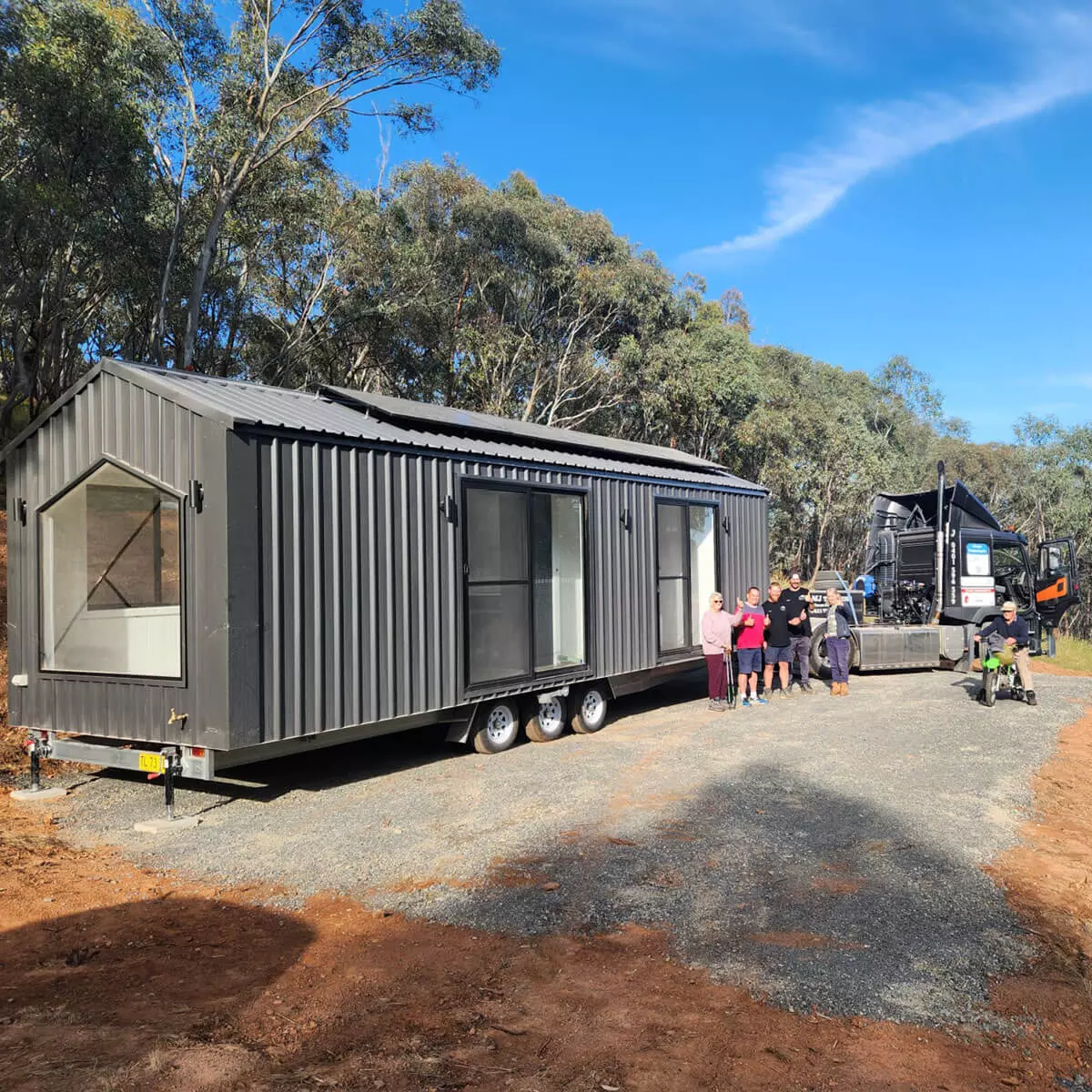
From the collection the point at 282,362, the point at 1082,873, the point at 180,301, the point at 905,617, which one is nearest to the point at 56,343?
the point at 180,301

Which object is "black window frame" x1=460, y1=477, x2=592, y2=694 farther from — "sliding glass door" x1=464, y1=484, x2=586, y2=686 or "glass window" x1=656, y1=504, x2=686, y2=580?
"glass window" x1=656, y1=504, x2=686, y2=580

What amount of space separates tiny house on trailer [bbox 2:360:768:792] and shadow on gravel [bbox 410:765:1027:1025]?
224cm

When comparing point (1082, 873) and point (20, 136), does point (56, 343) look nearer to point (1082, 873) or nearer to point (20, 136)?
point (20, 136)

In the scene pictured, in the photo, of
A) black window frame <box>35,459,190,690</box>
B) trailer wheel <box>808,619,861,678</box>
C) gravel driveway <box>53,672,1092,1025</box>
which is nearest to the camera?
gravel driveway <box>53,672,1092,1025</box>

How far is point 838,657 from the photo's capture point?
12.6 metres

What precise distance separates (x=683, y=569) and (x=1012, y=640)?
440cm

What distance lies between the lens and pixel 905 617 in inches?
618

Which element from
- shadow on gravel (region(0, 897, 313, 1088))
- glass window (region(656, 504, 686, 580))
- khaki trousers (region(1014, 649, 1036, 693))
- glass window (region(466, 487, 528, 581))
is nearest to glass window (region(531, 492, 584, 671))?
glass window (region(466, 487, 528, 581))

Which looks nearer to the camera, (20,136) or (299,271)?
(20,136)

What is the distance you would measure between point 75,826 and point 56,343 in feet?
51.2

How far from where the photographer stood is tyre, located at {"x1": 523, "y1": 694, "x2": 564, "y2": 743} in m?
8.88

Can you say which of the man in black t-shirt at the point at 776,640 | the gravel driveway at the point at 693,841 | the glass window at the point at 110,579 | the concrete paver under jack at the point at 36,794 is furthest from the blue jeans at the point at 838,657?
the concrete paver under jack at the point at 36,794

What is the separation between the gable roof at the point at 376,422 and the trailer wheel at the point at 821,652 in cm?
468

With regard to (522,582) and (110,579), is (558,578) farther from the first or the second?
(110,579)
